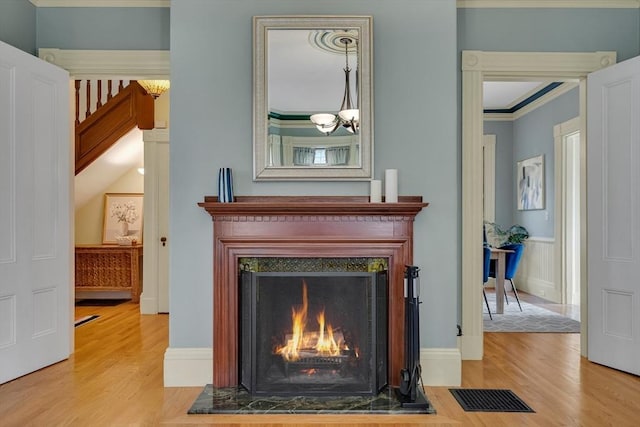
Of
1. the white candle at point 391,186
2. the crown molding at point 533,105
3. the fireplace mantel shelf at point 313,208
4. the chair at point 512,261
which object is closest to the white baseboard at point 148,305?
the fireplace mantel shelf at point 313,208

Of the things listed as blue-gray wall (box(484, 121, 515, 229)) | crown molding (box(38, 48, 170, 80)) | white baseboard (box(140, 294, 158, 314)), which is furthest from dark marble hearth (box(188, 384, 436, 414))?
blue-gray wall (box(484, 121, 515, 229))

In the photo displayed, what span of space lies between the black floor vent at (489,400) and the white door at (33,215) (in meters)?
2.88

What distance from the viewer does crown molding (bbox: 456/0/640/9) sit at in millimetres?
3713

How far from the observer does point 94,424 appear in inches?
96.2

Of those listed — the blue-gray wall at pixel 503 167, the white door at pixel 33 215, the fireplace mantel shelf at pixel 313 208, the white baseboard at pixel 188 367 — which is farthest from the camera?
the blue-gray wall at pixel 503 167

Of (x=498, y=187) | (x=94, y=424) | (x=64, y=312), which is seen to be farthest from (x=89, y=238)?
(x=498, y=187)

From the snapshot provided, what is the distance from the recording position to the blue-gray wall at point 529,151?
620 cm

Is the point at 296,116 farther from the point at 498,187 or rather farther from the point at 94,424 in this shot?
the point at 498,187

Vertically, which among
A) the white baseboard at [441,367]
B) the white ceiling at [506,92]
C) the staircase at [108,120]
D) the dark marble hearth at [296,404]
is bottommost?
the dark marble hearth at [296,404]

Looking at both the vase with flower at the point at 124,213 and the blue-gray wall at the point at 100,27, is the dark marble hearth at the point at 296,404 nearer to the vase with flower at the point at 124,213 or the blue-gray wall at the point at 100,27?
the blue-gray wall at the point at 100,27

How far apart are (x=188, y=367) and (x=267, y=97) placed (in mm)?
1827

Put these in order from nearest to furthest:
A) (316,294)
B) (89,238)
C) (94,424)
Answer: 1. (94,424)
2. (316,294)
3. (89,238)

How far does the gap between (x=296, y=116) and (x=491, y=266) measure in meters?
3.51

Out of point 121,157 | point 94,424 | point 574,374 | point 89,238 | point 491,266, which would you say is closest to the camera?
point 94,424
